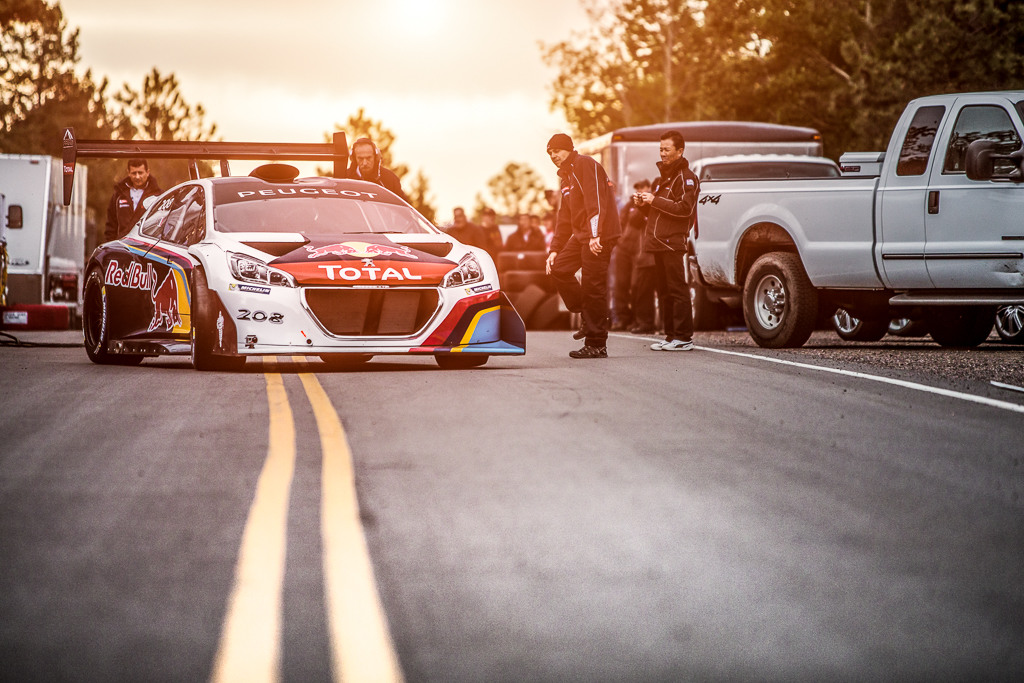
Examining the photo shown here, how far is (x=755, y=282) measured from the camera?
50.3 ft

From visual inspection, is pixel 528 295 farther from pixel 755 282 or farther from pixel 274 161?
pixel 274 161

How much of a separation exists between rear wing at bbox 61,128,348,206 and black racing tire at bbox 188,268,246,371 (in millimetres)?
3303

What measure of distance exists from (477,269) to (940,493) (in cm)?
560

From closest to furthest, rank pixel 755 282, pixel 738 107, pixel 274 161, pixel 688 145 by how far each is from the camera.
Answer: pixel 274 161, pixel 755 282, pixel 688 145, pixel 738 107

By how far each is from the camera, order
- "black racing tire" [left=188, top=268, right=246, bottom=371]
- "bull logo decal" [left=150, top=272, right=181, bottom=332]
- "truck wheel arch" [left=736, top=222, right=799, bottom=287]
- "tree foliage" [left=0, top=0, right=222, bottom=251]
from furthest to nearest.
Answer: "tree foliage" [left=0, top=0, right=222, bottom=251] → "truck wheel arch" [left=736, top=222, right=799, bottom=287] → "bull logo decal" [left=150, top=272, right=181, bottom=332] → "black racing tire" [left=188, top=268, right=246, bottom=371]

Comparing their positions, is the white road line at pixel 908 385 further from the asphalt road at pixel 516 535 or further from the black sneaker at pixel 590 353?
the black sneaker at pixel 590 353

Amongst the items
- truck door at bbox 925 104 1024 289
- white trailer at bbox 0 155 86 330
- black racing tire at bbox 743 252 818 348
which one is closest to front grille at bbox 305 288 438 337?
black racing tire at bbox 743 252 818 348

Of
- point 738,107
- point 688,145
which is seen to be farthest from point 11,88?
point 688,145

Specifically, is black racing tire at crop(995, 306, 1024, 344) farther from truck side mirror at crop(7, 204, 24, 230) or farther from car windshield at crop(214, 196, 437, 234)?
truck side mirror at crop(7, 204, 24, 230)

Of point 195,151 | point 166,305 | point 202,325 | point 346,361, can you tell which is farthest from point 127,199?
point 202,325

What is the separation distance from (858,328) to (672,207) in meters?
4.42

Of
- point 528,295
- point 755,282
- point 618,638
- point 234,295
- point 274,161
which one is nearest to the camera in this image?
point 618,638

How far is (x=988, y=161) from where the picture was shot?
43.6ft

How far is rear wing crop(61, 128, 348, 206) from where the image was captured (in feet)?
46.0
